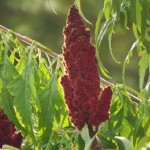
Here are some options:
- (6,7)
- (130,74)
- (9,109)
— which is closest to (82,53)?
(9,109)

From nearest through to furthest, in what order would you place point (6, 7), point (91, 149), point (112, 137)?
point (91, 149), point (112, 137), point (6, 7)

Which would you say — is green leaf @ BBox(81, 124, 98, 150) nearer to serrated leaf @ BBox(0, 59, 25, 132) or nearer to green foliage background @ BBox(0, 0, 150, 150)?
green foliage background @ BBox(0, 0, 150, 150)

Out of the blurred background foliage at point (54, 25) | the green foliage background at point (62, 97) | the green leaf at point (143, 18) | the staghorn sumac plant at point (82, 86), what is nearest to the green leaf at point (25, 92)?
the green foliage background at point (62, 97)

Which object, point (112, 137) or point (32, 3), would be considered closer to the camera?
point (112, 137)

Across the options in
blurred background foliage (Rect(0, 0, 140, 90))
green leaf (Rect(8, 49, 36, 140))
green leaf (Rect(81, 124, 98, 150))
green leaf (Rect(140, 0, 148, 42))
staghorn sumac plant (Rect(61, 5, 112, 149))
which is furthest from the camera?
blurred background foliage (Rect(0, 0, 140, 90))

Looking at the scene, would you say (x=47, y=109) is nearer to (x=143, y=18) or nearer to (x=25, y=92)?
(x=25, y=92)

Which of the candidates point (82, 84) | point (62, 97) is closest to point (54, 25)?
point (62, 97)

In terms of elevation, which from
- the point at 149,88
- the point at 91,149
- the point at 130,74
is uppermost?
the point at 130,74

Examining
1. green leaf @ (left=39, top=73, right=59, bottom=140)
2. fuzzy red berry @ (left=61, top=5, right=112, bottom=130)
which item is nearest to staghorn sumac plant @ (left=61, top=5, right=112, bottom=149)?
fuzzy red berry @ (left=61, top=5, right=112, bottom=130)

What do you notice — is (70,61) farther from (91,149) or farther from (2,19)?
(2,19)
